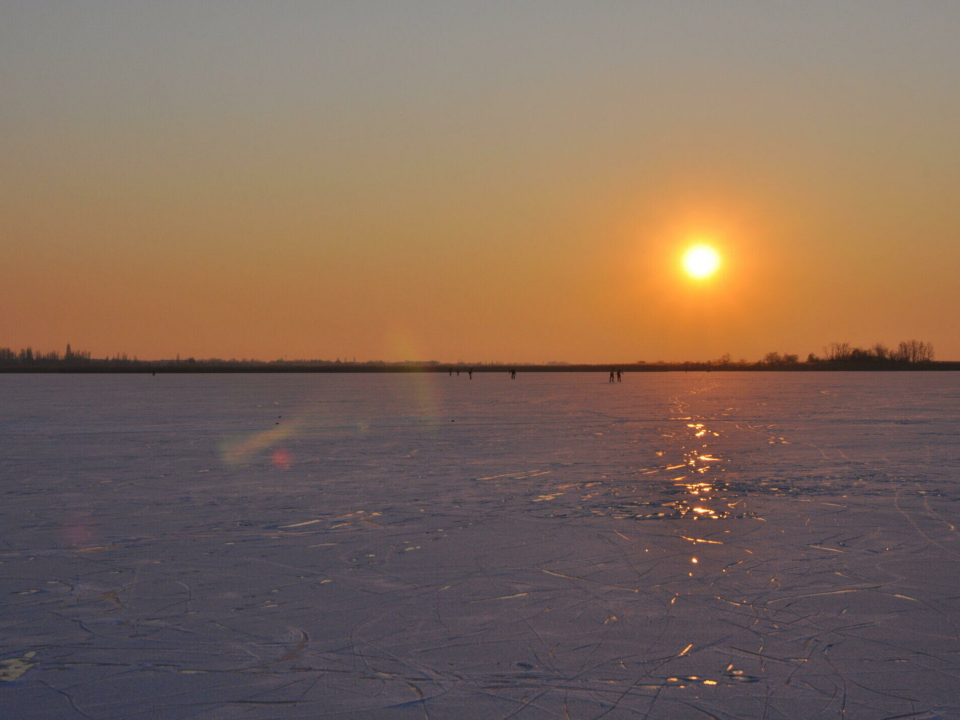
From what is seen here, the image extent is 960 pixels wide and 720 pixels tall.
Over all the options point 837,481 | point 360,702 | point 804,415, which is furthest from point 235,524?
point 804,415

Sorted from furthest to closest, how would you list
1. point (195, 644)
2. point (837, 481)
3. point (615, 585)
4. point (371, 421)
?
point (371, 421) → point (837, 481) → point (615, 585) → point (195, 644)

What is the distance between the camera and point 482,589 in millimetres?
6691

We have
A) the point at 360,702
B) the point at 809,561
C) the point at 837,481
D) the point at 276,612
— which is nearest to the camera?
the point at 360,702

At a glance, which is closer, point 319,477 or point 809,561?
point 809,561

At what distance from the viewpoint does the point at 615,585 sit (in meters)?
6.79

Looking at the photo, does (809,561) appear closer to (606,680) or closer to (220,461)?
(606,680)

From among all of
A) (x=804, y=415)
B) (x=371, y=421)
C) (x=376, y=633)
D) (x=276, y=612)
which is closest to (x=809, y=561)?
(x=376, y=633)

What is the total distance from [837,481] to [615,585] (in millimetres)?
7086

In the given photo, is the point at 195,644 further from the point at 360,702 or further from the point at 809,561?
the point at 809,561

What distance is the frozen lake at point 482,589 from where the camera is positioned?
15.2ft

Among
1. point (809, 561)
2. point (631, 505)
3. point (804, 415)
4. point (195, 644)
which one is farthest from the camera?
point (804, 415)

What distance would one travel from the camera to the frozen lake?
15.2 feet

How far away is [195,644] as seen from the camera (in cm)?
541

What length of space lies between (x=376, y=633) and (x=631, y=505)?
547cm
